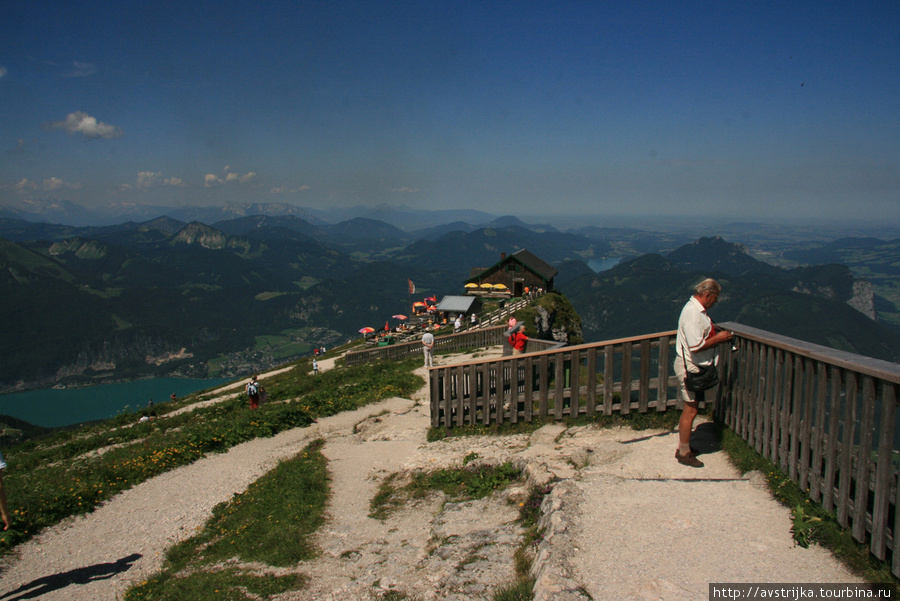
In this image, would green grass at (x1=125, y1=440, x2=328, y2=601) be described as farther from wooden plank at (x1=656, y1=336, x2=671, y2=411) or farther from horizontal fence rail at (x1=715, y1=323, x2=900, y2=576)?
wooden plank at (x1=656, y1=336, x2=671, y2=411)

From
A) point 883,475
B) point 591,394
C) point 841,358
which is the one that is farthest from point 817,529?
point 591,394

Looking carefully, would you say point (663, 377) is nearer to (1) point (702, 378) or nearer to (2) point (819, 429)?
(1) point (702, 378)

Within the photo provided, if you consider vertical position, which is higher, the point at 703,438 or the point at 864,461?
the point at 864,461

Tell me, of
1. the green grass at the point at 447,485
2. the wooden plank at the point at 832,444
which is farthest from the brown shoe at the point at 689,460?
the green grass at the point at 447,485

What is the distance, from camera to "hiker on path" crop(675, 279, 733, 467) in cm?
584

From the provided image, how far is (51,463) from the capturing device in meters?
13.7

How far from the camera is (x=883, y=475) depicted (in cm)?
377

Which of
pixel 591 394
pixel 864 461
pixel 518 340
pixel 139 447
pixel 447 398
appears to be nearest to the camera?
pixel 864 461

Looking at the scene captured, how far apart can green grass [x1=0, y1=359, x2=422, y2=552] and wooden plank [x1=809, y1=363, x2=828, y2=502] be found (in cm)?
1013

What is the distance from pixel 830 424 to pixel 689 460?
1922 mm

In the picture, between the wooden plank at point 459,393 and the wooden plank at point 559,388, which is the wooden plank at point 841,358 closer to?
the wooden plank at point 559,388

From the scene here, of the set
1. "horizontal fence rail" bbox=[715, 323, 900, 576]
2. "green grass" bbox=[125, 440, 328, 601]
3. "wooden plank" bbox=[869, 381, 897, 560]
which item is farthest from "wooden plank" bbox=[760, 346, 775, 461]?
"green grass" bbox=[125, 440, 328, 601]

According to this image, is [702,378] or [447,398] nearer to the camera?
[702,378]

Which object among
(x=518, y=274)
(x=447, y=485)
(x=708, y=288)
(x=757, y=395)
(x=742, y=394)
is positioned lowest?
(x=518, y=274)
